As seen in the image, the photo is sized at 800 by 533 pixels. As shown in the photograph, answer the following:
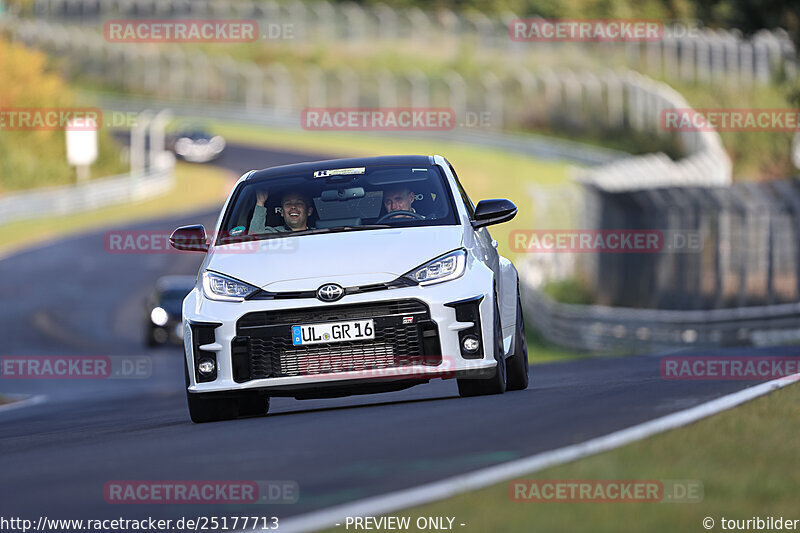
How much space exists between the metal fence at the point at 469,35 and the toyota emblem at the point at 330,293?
130 ft

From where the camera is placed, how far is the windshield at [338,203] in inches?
413

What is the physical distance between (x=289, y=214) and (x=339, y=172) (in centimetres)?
53

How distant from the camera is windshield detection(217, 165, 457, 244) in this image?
1049 cm

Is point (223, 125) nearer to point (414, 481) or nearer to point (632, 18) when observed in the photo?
point (632, 18)

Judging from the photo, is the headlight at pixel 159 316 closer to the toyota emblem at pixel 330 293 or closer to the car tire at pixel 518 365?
the car tire at pixel 518 365

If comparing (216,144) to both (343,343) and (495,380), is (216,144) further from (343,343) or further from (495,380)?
(343,343)

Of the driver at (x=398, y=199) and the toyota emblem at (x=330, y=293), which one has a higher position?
the driver at (x=398, y=199)

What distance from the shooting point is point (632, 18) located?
263 ft

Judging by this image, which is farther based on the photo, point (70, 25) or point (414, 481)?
point (70, 25)

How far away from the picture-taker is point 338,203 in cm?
1073

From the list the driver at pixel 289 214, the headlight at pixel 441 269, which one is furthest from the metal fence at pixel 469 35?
the headlight at pixel 441 269

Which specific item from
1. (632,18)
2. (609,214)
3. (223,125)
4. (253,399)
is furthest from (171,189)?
(253,399)

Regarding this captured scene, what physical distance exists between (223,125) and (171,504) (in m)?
76.4

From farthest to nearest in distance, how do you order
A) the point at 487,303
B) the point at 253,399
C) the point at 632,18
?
the point at 632,18
the point at 253,399
the point at 487,303
